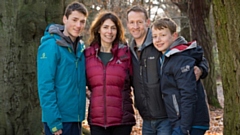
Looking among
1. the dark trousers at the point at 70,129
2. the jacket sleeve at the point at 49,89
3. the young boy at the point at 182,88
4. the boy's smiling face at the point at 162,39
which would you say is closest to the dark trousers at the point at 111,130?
the dark trousers at the point at 70,129

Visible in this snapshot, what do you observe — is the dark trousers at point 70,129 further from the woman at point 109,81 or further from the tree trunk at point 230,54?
the tree trunk at point 230,54

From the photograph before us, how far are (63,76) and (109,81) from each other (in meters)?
0.53

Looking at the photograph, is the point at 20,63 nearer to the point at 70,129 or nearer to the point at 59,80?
the point at 59,80

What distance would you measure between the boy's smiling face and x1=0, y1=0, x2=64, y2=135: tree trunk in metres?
2.21

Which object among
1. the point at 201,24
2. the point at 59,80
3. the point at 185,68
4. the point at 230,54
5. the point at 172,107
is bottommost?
the point at 172,107

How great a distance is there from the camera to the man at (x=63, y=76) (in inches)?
162

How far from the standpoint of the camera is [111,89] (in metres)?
4.38

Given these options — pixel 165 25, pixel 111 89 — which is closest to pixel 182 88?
pixel 165 25

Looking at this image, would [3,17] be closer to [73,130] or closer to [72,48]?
[72,48]

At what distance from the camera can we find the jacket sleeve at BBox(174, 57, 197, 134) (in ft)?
12.5

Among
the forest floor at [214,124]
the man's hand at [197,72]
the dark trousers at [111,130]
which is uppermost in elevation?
the man's hand at [197,72]

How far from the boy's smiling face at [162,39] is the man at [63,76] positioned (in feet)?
2.96

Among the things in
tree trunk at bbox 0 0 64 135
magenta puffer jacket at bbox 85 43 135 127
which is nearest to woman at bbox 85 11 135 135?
magenta puffer jacket at bbox 85 43 135 127

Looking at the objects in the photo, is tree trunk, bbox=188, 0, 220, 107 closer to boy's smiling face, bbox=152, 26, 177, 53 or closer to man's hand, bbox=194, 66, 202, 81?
boy's smiling face, bbox=152, 26, 177, 53
